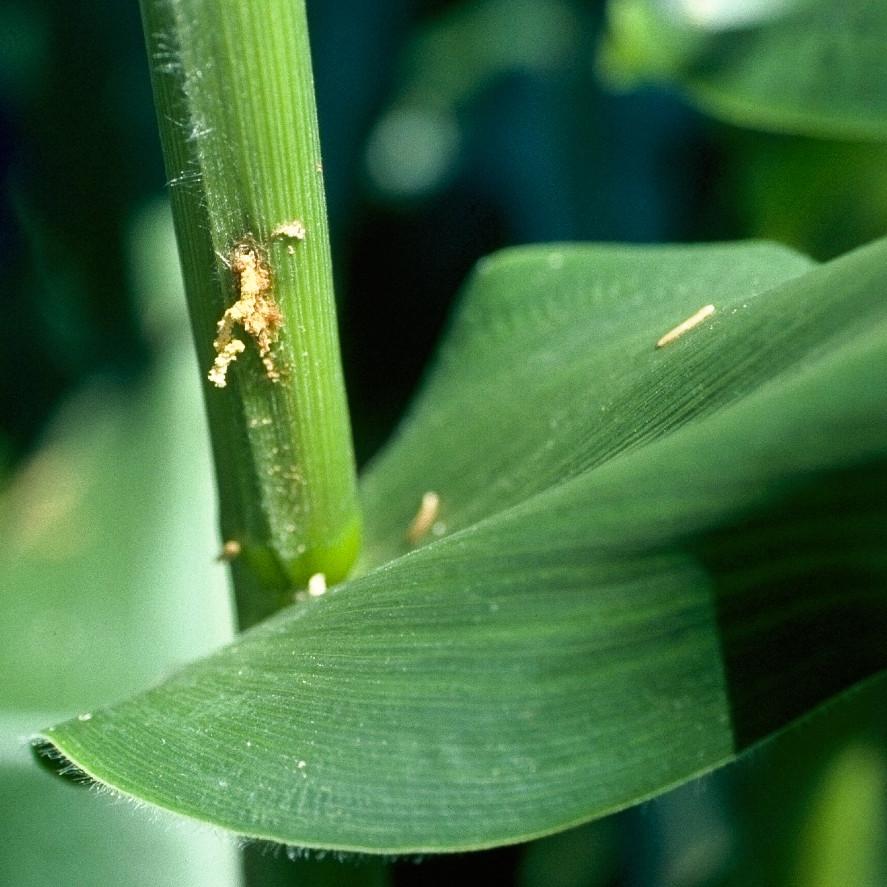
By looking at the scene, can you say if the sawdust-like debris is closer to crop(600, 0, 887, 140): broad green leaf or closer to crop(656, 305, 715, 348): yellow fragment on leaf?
crop(656, 305, 715, 348): yellow fragment on leaf

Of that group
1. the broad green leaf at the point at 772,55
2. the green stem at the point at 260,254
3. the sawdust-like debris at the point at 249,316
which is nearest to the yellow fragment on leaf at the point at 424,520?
the green stem at the point at 260,254

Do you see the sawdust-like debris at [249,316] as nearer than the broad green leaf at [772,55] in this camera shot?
Yes

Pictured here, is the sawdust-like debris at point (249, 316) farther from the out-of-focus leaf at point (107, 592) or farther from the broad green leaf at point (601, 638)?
the out-of-focus leaf at point (107, 592)

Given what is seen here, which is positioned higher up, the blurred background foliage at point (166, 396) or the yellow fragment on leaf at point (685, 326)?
the yellow fragment on leaf at point (685, 326)

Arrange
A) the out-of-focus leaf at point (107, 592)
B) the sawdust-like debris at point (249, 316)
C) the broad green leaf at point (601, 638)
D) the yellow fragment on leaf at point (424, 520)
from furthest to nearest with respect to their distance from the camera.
Result: the out-of-focus leaf at point (107, 592) < the yellow fragment on leaf at point (424, 520) < the sawdust-like debris at point (249, 316) < the broad green leaf at point (601, 638)

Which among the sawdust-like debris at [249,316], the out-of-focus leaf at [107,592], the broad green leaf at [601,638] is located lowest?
the out-of-focus leaf at [107,592]
